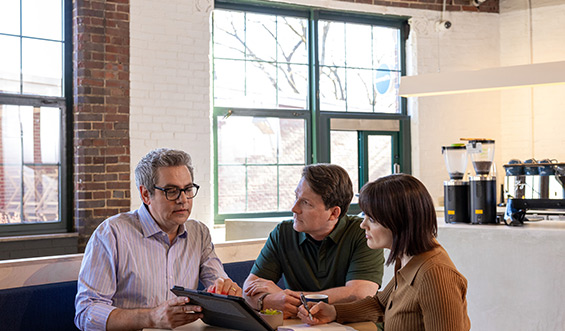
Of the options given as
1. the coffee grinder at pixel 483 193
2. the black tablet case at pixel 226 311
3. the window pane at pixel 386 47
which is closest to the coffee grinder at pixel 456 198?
the coffee grinder at pixel 483 193

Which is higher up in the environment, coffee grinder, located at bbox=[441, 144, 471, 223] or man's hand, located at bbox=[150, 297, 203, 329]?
coffee grinder, located at bbox=[441, 144, 471, 223]

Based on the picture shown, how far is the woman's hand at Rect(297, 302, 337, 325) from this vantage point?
203cm

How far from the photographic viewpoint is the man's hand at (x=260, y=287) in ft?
8.00

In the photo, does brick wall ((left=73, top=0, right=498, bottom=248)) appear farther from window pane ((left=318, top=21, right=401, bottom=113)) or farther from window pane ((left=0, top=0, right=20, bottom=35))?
window pane ((left=318, top=21, right=401, bottom=113))

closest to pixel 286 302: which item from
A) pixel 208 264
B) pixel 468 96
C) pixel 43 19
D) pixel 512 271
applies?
pixel 208 264

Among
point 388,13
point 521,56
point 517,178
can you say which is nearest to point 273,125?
point 388,13

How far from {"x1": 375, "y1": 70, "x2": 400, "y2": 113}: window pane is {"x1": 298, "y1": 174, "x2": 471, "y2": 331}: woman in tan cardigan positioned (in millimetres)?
5460

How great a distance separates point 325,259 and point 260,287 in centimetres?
29

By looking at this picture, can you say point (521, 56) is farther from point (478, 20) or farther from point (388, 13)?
point (388, 13)

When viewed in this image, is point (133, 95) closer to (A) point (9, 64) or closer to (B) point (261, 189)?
(A) point (9, 64)

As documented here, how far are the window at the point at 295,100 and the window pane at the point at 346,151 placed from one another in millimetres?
12

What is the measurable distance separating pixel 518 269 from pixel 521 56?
14.7ft

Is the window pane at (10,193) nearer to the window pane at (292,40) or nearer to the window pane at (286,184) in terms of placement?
the window pane at (286,184)

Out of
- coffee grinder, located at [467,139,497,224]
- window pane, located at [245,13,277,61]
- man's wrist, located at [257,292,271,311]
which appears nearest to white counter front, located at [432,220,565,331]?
coffee grinder, located at [467,139,497,224]
